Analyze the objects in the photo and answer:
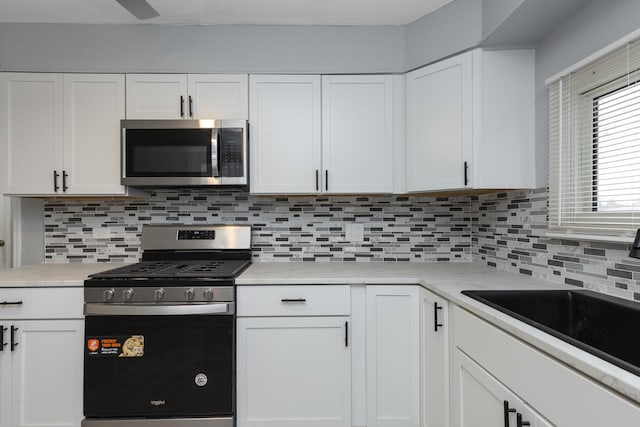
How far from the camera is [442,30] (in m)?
1.93

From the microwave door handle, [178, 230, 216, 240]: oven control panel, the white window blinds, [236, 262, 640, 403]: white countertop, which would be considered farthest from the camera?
[178, 230, 216, 240]: oven control panel

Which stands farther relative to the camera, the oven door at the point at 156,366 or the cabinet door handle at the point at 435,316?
the oven door at the point at 156,366

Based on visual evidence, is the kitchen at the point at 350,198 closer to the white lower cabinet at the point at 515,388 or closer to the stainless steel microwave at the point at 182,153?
the stainless steel microwave at the point at 182,153

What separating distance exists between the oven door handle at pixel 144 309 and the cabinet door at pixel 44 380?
0.46 feet

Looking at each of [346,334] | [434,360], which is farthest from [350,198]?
[434,360]

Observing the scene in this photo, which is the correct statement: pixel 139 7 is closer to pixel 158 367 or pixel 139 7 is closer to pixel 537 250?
pixel 158 367

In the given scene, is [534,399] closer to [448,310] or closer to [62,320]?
[448,310]

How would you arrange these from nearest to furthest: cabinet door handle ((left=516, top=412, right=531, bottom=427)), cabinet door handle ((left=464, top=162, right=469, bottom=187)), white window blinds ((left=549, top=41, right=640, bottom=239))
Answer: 1. cabinet door handle ((left=516, top=412, right=531, bottom=427))
2. white window blinds ((left=549, top=41, right=640, bottom=239))
3. cabinet door handle ((left=464, top=162, right=469, bottom=187))

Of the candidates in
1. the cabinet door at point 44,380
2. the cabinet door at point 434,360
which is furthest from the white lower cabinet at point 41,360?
the cabinet door at point 434,360

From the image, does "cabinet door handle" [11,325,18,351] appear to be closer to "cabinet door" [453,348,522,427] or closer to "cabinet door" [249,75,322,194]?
"cabinet door" [249,75,322,194]

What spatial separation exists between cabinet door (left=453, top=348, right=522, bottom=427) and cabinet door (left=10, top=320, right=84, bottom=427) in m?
1.81

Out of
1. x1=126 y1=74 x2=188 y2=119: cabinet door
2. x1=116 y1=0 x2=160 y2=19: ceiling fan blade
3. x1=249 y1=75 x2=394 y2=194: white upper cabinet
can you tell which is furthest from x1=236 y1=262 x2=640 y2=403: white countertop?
x1=116 y1=0 x2=160 y2=19: ceiling fan blade

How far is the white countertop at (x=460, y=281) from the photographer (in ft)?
2.37

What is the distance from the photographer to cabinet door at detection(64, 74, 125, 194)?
2094 mm
